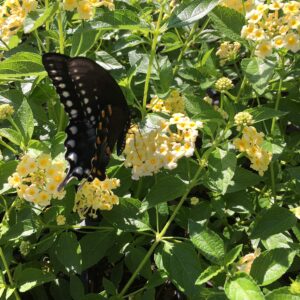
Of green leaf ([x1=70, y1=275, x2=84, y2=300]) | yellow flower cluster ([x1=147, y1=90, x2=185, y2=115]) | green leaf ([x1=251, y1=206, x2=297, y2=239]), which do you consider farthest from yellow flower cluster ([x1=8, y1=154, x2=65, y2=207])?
green leaf ([x1=251, y1=206, x2=297, y2=239])

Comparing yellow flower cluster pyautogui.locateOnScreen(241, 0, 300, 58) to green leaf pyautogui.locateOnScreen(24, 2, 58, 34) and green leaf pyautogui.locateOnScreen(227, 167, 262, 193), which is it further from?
green leaf pyautogui.locateOnScreen(24, 2, 58, 34)

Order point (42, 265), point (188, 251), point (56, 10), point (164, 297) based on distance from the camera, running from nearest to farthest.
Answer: point (56, 10) < point (188, 251) < point (42, 265) < point (164, 297)

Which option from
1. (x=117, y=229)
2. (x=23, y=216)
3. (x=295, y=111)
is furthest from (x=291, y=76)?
(x=23, y=216)

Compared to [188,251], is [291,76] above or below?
above

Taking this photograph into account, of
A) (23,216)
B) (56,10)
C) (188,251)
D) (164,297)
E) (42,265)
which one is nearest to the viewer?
(56,10)

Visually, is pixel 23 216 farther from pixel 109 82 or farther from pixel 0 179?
pixel 109 82

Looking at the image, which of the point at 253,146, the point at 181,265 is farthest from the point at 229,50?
the point at 181,265

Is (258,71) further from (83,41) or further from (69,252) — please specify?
(69,252)

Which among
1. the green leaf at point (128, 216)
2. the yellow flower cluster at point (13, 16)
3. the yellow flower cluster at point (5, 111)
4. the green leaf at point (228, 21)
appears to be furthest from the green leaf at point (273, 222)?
the yellow flower cluster at point (13, 16)
